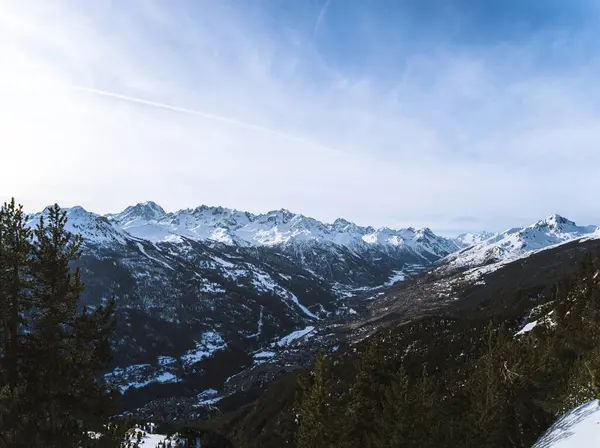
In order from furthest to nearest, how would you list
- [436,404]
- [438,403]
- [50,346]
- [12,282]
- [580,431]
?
[438,403] < [436,404] < [12,282] < [50,346] < [580,431]

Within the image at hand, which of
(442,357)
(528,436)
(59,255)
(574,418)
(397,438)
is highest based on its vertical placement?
(59,255)

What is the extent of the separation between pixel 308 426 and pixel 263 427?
154057 millimetres

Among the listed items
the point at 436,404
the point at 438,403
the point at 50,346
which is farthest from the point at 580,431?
the point at 50,346

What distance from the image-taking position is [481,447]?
86.6 ft

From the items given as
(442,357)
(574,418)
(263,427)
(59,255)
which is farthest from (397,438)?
(263,427)

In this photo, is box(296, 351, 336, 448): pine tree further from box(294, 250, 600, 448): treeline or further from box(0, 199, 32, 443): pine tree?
box(0, 199, 32, 443): pine tree

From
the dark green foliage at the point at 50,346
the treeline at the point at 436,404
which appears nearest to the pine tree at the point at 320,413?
the treeline at the point at 436,404

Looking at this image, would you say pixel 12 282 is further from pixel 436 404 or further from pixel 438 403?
pixel 438 403

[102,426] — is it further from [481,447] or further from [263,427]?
[263,427]

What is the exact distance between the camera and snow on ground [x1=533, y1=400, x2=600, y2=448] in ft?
47.8

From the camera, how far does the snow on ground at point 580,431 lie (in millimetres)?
14555

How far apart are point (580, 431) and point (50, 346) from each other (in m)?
23.3

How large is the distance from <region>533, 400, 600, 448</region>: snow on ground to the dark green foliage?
64.9 feet

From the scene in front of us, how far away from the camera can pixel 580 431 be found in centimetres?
1616
